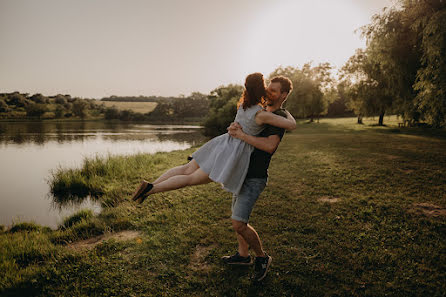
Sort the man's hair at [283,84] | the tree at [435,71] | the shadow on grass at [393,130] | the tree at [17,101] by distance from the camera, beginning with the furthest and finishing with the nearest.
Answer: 1. the tree at [17,101]
2. the shadow on grass at [393,130]
3. the tree at [435,71]
4. the man's hair at [283,84]

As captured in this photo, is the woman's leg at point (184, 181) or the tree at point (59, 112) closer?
the woman's leg at point (184, 181)

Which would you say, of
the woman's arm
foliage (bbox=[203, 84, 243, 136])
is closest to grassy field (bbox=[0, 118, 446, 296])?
the woman's arm

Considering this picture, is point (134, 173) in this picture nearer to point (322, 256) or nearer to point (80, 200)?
point (80, 200)

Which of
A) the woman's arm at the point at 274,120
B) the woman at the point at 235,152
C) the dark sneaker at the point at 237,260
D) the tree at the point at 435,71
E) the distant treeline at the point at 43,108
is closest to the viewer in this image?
the woman's arm at the point at 274,120

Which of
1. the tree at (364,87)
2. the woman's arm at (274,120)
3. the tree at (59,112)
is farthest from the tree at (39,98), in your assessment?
the woman's arm at (274,120)

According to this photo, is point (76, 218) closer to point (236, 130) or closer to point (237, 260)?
point (237, 260)

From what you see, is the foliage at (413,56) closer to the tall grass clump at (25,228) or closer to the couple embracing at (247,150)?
the couple embracing at (247,150)

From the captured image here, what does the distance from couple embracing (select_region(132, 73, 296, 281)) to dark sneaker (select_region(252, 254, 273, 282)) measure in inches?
16.8

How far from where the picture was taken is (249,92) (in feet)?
9.46

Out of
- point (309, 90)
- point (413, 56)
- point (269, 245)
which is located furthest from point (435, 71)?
point (309, 90)

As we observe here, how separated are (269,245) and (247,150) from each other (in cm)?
230

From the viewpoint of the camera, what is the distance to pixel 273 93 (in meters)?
2.94

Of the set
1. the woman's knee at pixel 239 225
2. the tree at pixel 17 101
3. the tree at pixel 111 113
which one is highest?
the tree at pixel 17 101

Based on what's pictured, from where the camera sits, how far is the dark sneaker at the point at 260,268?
333 centimetres
